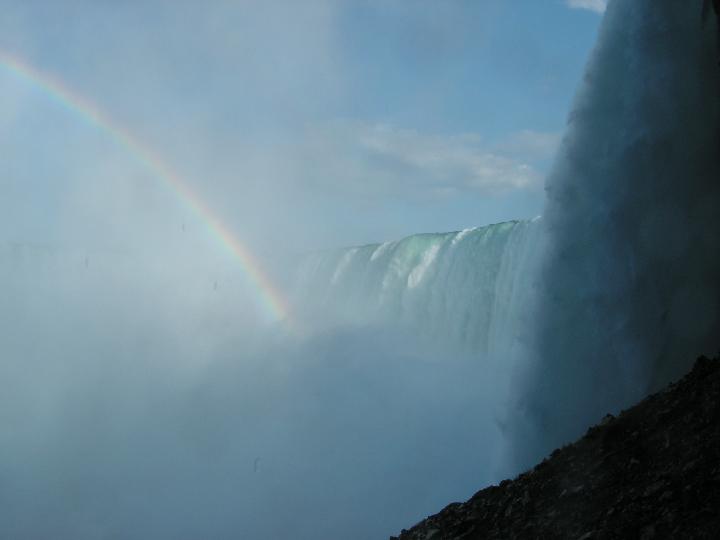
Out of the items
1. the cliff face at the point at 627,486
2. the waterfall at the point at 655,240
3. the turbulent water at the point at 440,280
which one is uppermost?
the turbulent water at the point at 440,280

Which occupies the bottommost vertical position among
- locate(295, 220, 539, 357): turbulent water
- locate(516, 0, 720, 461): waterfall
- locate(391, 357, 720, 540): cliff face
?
locate(391, 357, 720, 540): cliff face

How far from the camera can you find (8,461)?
23.3 metres

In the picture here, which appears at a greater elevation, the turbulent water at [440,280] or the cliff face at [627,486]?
the turbulent water at [440,280]

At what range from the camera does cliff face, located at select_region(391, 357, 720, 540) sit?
19.0 feet

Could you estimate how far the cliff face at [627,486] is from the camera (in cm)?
580

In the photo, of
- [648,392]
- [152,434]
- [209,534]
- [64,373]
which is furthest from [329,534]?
[64,373]

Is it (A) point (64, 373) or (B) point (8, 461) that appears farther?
(A) point (64, 373)

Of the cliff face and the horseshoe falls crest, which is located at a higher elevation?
the horseshoe falls crest

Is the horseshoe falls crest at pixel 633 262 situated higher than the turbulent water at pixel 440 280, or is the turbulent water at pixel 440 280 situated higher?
the turbulent water at pixel 440 280

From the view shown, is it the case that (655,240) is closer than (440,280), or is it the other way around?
(655,240)

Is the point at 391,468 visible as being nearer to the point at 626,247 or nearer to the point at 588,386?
the point at 588,386

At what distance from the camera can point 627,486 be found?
6.54m

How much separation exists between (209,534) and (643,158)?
11.2 m

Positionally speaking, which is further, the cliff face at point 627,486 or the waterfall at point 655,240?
the waterfall at point 655,240
